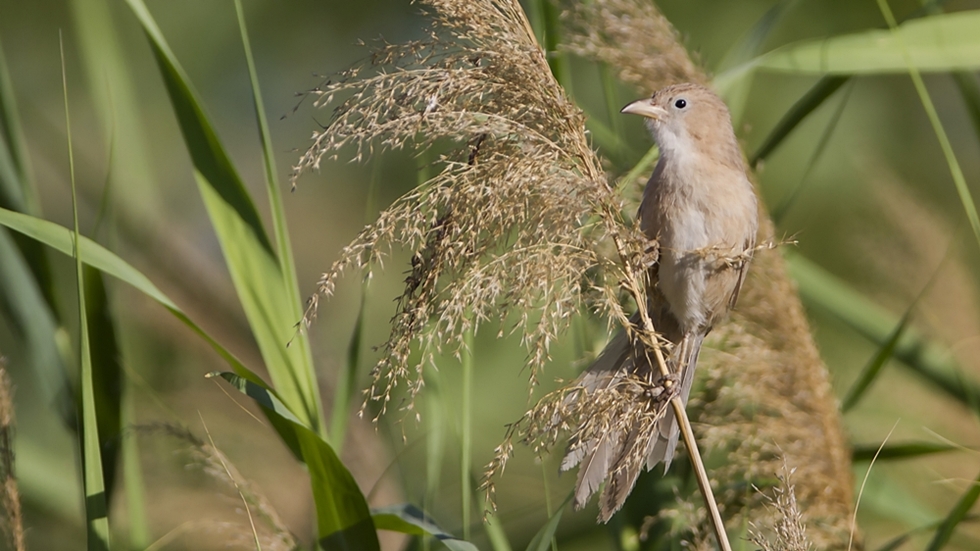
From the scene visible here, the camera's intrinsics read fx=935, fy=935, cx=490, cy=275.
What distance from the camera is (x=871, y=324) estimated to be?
2205 millimetres

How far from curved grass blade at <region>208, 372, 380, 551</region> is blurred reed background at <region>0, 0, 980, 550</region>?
17 centimetres

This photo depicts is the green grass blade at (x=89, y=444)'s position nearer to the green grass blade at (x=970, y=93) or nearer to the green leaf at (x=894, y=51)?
the green leaf at (x=894, y=51)

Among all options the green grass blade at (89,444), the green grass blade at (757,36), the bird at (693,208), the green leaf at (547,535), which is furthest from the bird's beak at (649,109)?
the green grass blade at (89,444)

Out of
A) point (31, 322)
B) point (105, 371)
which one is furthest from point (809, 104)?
point (31, 322)

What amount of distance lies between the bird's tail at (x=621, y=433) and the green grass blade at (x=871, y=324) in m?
0.35

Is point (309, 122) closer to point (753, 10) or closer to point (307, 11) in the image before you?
point (307, 11)

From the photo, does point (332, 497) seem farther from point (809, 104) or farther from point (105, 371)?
point (809, 104)

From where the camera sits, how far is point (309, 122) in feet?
13.9

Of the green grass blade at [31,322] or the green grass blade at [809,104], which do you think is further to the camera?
the green grass blade at [809,104]

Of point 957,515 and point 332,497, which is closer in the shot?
point 332,497

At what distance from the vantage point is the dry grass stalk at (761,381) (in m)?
1.92

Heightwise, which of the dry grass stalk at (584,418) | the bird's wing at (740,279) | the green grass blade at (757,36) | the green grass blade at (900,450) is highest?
the green grass blade at (757,36)

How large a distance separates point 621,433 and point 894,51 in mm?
972

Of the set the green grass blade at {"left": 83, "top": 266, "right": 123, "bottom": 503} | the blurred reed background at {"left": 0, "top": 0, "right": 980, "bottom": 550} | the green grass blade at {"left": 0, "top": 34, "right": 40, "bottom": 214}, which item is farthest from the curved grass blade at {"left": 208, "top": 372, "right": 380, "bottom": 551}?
the green grass blade at {"left": 0, "top": 34, "right": 40, "bottom": 214}
